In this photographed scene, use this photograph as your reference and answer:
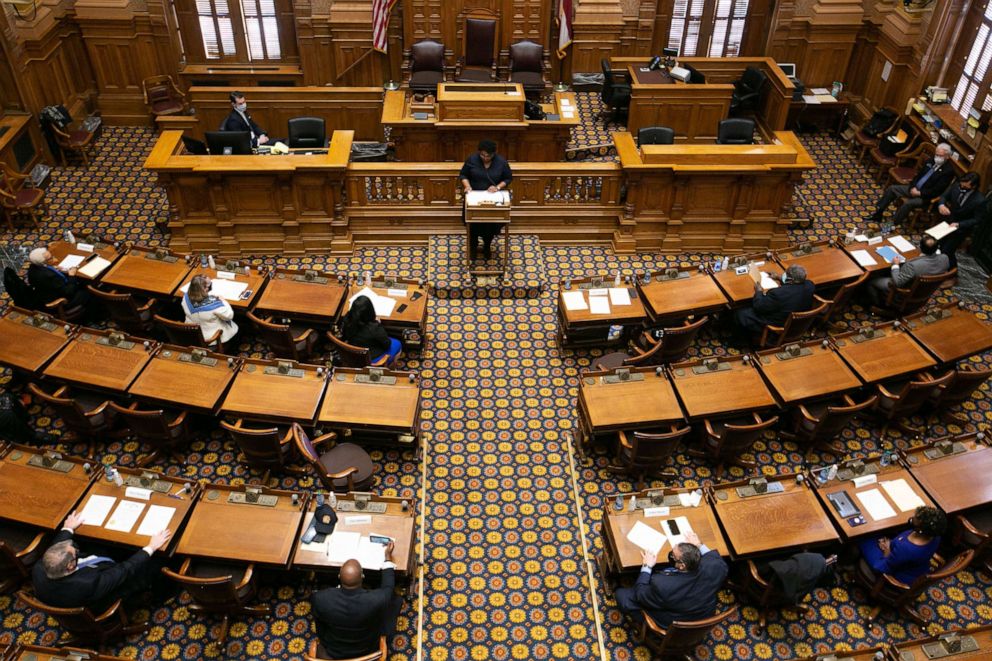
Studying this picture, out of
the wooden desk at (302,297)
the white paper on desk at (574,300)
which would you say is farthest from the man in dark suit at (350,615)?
the white paper on desk at (574,300)

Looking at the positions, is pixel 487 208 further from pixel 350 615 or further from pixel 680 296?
pixel 350 615

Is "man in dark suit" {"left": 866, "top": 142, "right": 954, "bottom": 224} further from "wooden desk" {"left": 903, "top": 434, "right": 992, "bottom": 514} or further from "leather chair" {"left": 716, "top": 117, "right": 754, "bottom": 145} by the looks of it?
"wooden desk" {"left": 903, "top": 434, "right": 992, "bottom": 514}

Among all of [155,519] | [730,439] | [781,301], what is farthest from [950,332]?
[155,519]

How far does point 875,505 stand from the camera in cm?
668

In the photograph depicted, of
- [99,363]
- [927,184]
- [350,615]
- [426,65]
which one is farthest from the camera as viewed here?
[426,65]

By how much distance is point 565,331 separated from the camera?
29.3 feet

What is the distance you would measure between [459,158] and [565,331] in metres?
3.93

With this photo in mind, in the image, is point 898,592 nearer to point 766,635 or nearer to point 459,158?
point 766,635

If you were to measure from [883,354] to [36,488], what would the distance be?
26.7 ft

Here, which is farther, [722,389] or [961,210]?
[961,210]

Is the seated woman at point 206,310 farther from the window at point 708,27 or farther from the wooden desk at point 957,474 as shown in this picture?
the window at point 708,27

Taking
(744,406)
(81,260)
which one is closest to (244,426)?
(81,260)

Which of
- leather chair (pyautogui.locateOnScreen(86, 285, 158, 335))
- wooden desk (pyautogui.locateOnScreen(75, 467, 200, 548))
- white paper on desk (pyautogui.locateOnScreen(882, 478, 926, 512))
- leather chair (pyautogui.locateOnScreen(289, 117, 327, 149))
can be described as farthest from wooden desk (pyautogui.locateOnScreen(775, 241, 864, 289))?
leather chair (pyautogui.locateOnScreen(86, 285, 158, 335))

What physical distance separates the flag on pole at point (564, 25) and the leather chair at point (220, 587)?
10.4 meters
